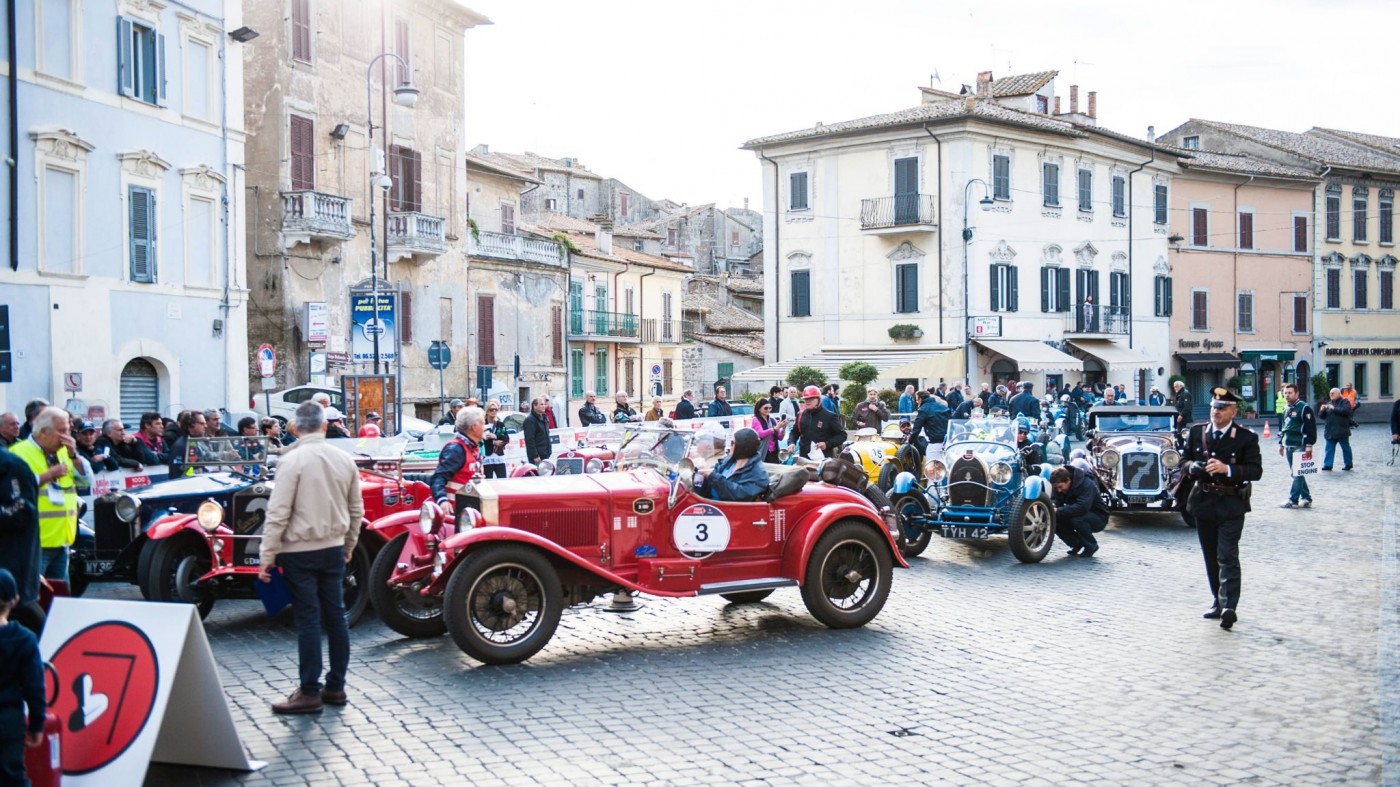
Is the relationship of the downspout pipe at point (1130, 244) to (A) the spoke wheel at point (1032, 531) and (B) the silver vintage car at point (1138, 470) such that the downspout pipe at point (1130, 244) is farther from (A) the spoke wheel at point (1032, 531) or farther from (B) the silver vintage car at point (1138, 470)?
(A) the spoke wheel at point (1032, 531)

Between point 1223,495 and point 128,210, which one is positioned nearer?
point 1223,495

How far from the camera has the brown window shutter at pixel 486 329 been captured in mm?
41781

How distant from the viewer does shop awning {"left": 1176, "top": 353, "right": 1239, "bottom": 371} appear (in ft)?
167

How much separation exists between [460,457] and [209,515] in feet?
6.39

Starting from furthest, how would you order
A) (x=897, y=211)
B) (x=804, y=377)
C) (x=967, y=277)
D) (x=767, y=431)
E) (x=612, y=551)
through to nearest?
(x=897, y=211) < (x=967, y=277) < (x=804, y=377) < (x=767, y=431) < (x=612, y=551)

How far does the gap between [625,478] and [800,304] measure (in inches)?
1415

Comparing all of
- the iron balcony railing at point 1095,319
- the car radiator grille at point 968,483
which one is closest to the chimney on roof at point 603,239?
the iron balcony railing at point 1095,319

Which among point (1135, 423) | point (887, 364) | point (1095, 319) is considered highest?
point (1095, 319)

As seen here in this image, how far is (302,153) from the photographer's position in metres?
32.3

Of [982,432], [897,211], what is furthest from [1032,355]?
[982,432]

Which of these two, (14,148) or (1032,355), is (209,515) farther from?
(1032,355)

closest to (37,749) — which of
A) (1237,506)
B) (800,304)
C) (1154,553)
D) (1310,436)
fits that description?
(1237,506)

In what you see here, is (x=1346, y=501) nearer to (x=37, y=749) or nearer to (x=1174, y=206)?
(x=37, y=749)

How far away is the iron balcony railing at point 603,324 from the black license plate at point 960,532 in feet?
117
